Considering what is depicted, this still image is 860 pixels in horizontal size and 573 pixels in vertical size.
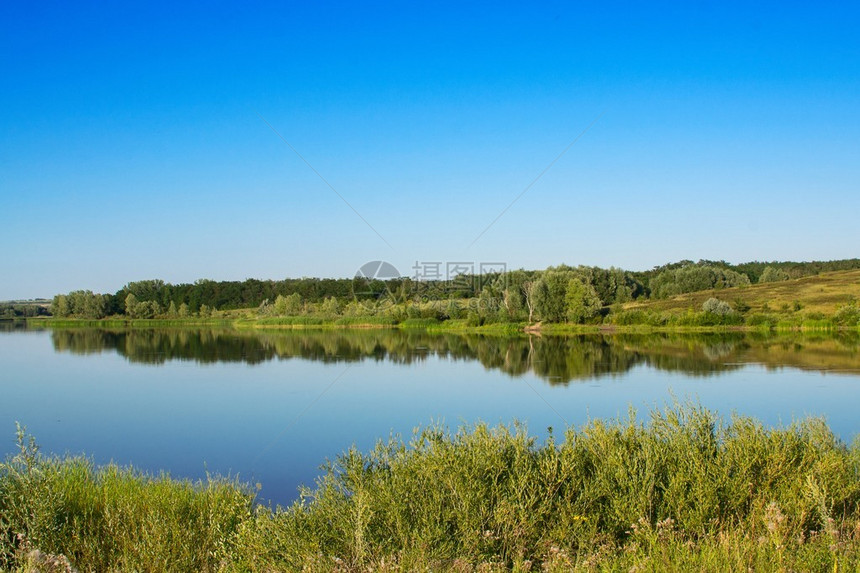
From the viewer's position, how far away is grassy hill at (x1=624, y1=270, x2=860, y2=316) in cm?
4550

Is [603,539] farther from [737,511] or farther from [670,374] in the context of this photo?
[670,374]

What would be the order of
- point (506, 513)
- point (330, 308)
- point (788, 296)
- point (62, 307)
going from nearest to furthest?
point (506, 513) → point (788, 296) → point (330, 308) → point (62, 307)

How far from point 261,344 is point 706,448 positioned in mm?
40329

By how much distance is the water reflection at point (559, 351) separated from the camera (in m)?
26.1

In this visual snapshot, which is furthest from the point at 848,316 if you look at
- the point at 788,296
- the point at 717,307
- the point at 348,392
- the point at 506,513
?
the point at 506,513

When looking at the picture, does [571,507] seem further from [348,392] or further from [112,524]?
[348,392]

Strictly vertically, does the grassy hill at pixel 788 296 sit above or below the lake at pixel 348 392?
above

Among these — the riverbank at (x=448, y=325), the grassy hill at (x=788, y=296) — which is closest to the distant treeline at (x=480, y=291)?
the riverbank at (x=448, y=325)

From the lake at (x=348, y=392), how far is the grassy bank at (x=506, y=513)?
1290 millimetres

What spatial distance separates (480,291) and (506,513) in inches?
2221

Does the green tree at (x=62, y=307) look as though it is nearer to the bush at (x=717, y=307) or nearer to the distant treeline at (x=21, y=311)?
the distant treeline at (x=21, y=311)

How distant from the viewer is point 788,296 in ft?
163

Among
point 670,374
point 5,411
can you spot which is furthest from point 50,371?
point 670,374

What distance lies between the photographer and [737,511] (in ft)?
20.3
